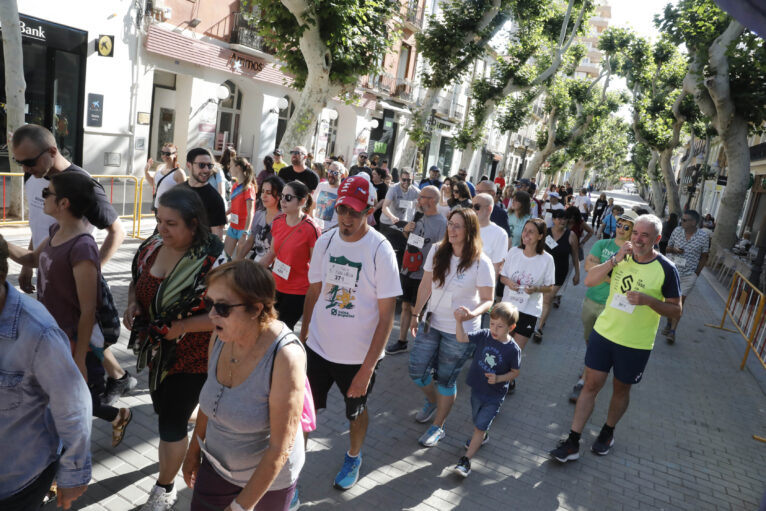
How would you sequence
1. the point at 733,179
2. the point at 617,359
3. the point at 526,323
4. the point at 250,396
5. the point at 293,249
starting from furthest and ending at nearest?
the point at 733,179, the point at 526,323, the point at 617,359, the point at 293,249, the point at 250,396

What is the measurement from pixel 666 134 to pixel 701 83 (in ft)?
30.3

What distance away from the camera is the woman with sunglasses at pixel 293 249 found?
4133mm

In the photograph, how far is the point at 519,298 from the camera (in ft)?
17.3

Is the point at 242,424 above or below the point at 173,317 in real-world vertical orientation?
below

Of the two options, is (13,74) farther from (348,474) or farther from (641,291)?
(641,291)

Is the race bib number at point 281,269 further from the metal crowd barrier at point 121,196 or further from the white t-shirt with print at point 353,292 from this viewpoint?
the metal crowd barrier at point 121,196

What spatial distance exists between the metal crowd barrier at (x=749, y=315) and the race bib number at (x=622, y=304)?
8.36 ft

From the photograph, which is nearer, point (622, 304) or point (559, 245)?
point (622, 304)

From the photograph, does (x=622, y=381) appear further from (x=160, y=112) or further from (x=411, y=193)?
(x=160, y=112)

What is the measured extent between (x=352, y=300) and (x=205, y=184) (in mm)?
2557

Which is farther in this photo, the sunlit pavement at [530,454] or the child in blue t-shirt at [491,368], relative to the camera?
the child in blue t-shirt at [491,368]

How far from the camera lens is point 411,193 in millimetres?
7695

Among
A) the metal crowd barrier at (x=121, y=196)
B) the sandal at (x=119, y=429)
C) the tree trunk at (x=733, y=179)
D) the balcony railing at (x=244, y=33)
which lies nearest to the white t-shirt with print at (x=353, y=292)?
the sandal at (x=119, y=429)

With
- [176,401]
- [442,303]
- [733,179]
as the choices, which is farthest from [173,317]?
[733,179]
